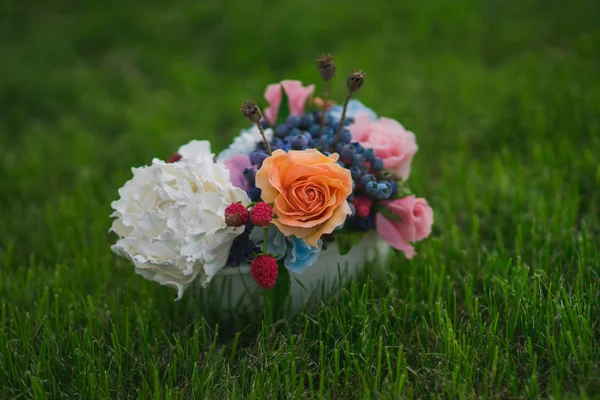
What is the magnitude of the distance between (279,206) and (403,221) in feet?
1.20

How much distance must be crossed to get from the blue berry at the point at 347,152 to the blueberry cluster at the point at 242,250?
30cm

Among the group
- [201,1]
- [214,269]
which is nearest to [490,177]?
[214,269]

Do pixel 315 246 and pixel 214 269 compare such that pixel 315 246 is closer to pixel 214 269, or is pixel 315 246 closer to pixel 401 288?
pixel 214 269

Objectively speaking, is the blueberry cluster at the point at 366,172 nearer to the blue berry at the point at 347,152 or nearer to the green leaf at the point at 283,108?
the blue berry at the point at 347,152

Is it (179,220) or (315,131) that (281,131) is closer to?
(315,131)

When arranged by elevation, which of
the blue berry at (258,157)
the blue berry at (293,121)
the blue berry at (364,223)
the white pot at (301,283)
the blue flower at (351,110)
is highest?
the blue flower at (351,110)

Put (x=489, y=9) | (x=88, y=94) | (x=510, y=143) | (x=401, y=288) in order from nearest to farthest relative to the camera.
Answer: (x=401, y=288)
(x=510, y=143)
(x=88, y=94)
(x=489, y=9)

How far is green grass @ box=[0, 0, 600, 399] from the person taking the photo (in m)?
1.49

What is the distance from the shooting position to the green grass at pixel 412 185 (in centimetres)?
149

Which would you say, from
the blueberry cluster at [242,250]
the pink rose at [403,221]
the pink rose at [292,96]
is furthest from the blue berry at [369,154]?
the blueberry cluster at [242,250]

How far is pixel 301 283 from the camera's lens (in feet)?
5.36

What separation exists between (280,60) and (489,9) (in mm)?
1220

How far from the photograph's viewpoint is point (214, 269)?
149 cm

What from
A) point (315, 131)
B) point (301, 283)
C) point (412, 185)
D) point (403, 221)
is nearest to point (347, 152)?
point (315, 131)
